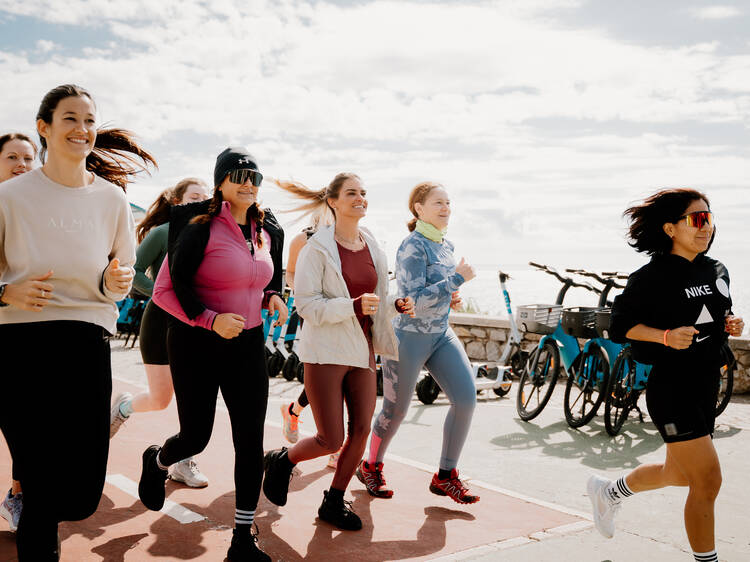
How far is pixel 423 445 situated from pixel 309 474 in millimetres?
1507

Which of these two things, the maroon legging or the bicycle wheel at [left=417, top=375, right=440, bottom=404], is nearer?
the maroon legging

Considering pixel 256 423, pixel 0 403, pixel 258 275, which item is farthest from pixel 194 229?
pixel 0 403

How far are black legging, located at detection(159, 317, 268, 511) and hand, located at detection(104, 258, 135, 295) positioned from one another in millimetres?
819

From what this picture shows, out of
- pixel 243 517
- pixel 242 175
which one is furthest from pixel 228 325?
pixel 243 517

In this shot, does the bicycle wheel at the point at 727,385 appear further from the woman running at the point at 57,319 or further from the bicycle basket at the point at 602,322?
the woman running at the point at 57,319

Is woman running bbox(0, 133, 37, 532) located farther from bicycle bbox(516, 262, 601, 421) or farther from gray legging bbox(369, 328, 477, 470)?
bicycle bbox(516, 262, 601, 421)

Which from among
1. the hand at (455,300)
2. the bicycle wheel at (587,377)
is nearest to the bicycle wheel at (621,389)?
the bicycle wheel at (587,377)

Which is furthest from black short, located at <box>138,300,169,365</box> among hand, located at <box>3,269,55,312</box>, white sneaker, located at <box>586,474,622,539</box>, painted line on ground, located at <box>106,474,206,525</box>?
white sneaker, located at <box>586,474,622,539</box>

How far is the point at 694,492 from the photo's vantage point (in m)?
3.68

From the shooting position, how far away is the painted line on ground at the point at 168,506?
469 cm

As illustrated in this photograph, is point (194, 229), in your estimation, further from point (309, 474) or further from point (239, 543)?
point (309, 474)

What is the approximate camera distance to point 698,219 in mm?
3934

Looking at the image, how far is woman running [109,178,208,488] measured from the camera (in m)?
5.31

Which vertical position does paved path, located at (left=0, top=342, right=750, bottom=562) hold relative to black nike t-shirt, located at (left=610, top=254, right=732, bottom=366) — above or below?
below
